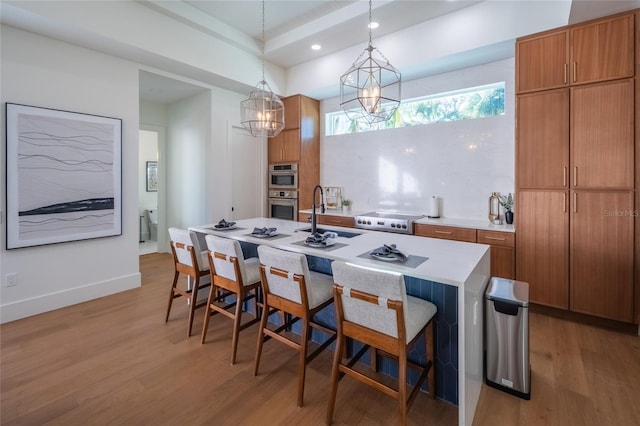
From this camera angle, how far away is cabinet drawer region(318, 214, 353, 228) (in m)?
Result: 4.47

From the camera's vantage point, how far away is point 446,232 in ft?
11.9

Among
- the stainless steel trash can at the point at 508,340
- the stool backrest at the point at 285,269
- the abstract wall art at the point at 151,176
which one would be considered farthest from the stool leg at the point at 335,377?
the abstract wall art at the point at 151,176

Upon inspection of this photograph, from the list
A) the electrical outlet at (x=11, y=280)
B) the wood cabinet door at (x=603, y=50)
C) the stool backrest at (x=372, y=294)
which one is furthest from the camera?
the electrical outlet at (x=11, y=280)

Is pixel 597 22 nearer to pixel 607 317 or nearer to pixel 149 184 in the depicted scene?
pixel 607 317

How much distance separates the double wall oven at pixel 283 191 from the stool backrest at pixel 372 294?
3.61 meters

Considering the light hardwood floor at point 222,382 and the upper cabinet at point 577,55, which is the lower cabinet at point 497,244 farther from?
the upper cabinet at point 577,55

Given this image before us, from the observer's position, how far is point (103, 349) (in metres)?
2.55

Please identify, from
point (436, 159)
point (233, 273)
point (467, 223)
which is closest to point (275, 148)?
point (436, 159)

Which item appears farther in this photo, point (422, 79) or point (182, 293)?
point (422, 79)

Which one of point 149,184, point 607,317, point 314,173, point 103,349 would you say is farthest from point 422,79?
point 149,184

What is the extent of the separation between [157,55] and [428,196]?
3.86 m

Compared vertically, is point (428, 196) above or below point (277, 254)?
above

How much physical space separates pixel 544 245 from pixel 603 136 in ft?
3.63

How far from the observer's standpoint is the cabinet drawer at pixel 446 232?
3.45 m
